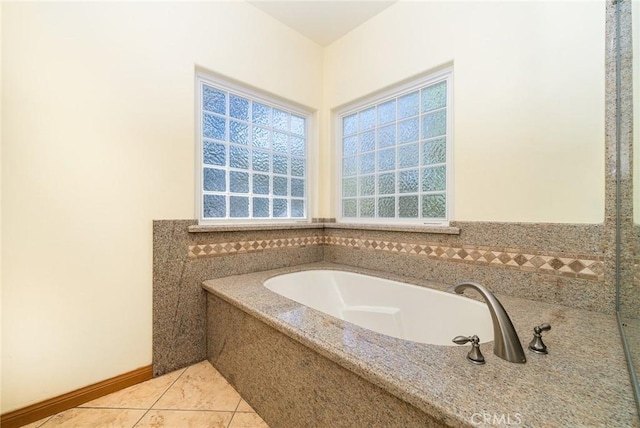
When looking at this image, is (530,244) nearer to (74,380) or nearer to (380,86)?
(380,86)

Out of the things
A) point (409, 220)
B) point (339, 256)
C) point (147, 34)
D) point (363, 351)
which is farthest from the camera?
point (339, 256)

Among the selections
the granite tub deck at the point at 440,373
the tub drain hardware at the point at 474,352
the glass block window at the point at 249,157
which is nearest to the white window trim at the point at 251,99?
the glass block window at the point at 249,157

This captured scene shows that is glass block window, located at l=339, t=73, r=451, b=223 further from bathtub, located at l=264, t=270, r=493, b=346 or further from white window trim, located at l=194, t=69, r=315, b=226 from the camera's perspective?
bathtub, located at l=264, t=270, r=493, b=346

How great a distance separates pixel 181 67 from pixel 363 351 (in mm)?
1922

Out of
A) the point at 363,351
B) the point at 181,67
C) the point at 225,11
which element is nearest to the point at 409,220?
the point at 363,351

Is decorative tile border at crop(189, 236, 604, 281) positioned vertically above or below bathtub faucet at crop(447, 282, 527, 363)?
above

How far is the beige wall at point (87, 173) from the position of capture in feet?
3.92

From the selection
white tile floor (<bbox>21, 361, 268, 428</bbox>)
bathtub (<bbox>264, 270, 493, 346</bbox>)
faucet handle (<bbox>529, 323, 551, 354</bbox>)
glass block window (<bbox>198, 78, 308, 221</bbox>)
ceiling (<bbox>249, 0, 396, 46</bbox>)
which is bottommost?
white tile floor (<bbox>21, 361, 268, 428</bbox>)

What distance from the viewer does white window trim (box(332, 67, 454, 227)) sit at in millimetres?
1781

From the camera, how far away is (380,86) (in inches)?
83.3

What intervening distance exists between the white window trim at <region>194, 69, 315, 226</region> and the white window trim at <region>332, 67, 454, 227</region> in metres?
0.25

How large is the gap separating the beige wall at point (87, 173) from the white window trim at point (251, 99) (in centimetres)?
10

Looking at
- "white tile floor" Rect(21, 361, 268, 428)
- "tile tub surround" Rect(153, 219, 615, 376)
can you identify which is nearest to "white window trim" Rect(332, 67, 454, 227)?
"tile tub surround" Rect(153, 219, 615, 376)

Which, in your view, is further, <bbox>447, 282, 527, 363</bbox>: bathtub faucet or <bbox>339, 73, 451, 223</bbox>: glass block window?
<bbox>339, 73, 451, 223</bbox>: glass block window
